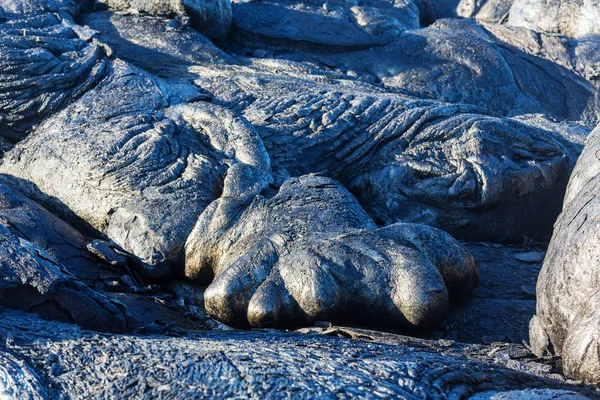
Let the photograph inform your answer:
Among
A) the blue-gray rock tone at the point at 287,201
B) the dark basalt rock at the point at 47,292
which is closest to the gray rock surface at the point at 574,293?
the blue-gray rock tone at the point at 287,201

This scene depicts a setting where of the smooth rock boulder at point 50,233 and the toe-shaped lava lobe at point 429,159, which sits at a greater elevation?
the toe-shaped lava lobe at point 429,159

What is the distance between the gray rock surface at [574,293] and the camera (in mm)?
2850

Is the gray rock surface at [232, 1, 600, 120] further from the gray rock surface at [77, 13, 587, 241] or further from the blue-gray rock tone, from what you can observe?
the gray rock surface at [77, 13, 587, 241]

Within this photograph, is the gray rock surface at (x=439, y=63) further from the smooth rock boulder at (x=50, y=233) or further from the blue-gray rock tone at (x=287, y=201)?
the smooth rock boulder at (x=50, y=233)

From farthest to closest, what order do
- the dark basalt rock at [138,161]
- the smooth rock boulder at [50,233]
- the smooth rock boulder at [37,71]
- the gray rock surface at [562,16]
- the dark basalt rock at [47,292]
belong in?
the gray rock surface at [562,16]
the smooth rock boulder at [37,71]
the dark basalt rock at [138,161]
the smooth rock boulder at [50,233]
the dark basalt rock at [47,292]

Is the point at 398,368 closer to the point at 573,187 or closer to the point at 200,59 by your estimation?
the point at 573,187

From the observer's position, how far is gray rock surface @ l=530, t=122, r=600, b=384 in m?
2.85

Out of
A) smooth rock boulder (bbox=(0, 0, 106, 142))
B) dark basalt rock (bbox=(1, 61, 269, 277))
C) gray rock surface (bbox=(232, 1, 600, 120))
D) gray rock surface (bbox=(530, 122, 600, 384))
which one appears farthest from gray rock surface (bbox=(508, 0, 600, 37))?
gray rock surface (bbox=(530, 122, 600, 384))

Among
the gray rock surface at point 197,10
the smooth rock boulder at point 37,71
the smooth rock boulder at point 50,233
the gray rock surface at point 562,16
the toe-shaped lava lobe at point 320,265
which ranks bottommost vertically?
the smooth rock boulder at point 50,233

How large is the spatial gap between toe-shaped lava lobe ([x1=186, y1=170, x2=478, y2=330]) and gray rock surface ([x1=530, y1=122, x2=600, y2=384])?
54 centimetres

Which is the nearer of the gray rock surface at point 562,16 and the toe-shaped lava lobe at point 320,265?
the toe-shaped lava lobe at point 320,265

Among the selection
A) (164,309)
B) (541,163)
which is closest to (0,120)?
(164,309)

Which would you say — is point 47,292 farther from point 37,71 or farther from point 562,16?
point 562,16

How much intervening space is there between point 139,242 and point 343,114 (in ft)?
5.11
